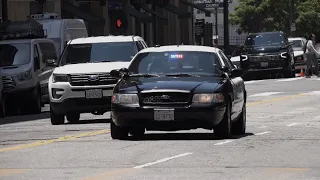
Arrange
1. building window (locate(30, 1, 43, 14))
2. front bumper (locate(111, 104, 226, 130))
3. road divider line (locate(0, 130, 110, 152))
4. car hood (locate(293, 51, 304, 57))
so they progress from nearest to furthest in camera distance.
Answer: road divider line (locate(0, 130, 110, 152)) < front bumper (locate(111, 104, 226, 130)) < building window (locate(30, 1, 43, 14)) < car hood (locate(293, 51, 304, 57))

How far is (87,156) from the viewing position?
49.5 ft

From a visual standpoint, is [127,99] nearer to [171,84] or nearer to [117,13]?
[171,84]

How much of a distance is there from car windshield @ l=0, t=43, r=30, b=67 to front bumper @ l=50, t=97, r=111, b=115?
7.07 metres

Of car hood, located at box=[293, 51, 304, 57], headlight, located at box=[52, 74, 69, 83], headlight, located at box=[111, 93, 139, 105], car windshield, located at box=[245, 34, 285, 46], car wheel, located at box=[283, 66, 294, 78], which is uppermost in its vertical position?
headlight, located at box=[111, 93, 139, 105]

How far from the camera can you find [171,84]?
57.5ft

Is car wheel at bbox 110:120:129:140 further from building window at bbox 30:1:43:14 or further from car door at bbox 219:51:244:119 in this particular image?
building window at bbox 30:1:43:14

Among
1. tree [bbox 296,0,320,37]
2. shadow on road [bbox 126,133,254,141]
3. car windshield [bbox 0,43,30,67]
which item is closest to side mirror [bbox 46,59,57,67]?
car windshield [bbox 0,43,30,67]

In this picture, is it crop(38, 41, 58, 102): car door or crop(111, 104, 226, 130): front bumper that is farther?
crop(38, 41, 58, 102): car door

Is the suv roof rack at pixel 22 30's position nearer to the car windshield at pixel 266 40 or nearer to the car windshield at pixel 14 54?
the car windshield at pixel 14 54

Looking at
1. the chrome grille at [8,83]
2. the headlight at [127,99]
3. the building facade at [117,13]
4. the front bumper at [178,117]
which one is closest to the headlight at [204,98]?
the front bumper at [178,117]

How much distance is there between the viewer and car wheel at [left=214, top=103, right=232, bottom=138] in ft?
57.6

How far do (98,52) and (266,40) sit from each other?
79.9ft

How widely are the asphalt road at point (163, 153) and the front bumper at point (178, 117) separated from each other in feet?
0.82

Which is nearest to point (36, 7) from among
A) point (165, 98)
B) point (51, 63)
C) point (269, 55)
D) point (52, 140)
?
point (269, 55)
